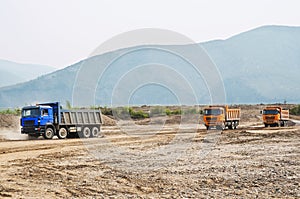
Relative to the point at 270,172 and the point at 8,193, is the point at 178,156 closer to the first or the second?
the point at 270,172

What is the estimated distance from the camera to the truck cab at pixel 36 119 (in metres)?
31.2

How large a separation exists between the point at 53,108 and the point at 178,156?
600 inches

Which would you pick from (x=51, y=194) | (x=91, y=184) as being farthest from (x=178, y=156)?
(x=51, y=194)

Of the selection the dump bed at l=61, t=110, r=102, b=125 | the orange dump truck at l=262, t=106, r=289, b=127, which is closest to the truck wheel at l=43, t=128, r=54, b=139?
the dump bed at l=61, t=110, r=102, b=125

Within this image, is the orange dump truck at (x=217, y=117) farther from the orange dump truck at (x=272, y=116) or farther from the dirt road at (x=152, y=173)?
the dirt road at (x=152, y=173)

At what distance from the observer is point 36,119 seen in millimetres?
31078

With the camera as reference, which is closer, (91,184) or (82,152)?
(91,184)

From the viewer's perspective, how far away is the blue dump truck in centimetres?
3130

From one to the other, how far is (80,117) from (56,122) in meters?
2.41

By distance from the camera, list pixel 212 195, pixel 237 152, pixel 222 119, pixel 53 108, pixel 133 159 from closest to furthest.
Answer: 1. pixel 212 195
2. pixel 133 159
3. pixel 237 152
4. pixel 53 108
5. pixel 222 119

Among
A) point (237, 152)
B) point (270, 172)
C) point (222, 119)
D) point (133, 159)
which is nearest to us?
point (270, 172)

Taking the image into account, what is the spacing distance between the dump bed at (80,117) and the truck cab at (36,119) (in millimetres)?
1248

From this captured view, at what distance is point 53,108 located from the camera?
32250 mm

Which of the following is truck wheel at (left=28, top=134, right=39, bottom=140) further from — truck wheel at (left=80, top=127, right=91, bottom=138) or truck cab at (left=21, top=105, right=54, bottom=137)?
truck wheel at (left=80, top=127, right=91, bottom=138)
